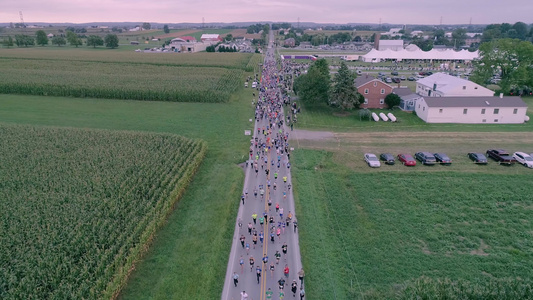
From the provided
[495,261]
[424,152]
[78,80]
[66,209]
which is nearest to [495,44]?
[424,152]

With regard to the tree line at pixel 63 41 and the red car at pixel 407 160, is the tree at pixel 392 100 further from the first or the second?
the tree line at pixel 63 41

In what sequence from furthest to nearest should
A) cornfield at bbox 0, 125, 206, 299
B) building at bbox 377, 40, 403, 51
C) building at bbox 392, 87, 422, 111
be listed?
building at bbox 377, 40, 403, 51, building at bbox 392, 87, 422, 111, cornfield at bbox 0, 125, 206, 299

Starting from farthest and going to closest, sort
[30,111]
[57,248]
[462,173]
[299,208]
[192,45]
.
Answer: [192,45] → [30,111] → [462,173] → [299,208] → [57,248]

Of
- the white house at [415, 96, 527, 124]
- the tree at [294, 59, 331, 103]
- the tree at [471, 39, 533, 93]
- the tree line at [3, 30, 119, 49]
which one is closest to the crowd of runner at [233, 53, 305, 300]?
the tree at [294, 59, 331, 103]

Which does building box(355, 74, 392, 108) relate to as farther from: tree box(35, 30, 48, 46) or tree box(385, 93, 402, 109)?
tree box(35, 30, 48, 46)

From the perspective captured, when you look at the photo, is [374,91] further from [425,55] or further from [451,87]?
[425,55]

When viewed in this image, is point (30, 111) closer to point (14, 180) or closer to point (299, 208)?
point (14, 180)
